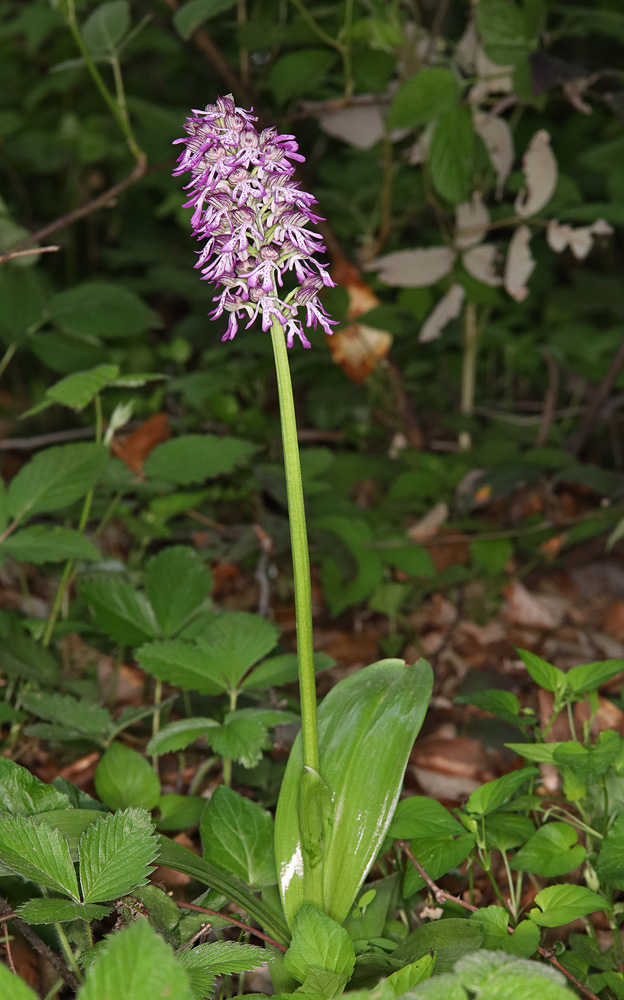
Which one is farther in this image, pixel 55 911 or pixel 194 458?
pixel 194 458

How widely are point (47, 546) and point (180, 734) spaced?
1.51ft

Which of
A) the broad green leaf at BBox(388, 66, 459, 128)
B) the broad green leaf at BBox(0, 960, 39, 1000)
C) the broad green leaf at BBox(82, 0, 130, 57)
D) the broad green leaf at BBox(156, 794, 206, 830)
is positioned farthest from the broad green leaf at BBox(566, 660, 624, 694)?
the broad green leaf at BBox(82, 0, 130, 57)

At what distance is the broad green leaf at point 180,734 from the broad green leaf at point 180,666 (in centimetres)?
6

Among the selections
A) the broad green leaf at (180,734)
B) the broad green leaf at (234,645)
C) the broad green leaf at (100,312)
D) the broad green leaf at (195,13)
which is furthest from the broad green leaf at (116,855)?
the broad green leaf at (195,13)

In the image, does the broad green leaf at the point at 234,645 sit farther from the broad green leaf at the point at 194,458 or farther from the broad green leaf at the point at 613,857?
the broad green leaf at the point at 613,857

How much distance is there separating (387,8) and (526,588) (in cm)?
171

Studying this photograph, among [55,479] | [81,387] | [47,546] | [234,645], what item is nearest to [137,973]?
[234,645]

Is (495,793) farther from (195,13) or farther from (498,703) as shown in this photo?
(195,13)

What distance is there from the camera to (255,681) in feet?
4.73

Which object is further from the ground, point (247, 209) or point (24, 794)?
point (247, 209)

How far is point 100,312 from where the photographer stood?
7.29 ft

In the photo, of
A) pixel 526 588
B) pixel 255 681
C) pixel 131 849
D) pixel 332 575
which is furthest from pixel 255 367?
pixel 131 849

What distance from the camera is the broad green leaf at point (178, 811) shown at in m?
1.39

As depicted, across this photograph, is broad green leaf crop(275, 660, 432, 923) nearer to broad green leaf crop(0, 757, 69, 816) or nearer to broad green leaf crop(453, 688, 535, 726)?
broad green leaf crop(453, 688, 535, 726)
